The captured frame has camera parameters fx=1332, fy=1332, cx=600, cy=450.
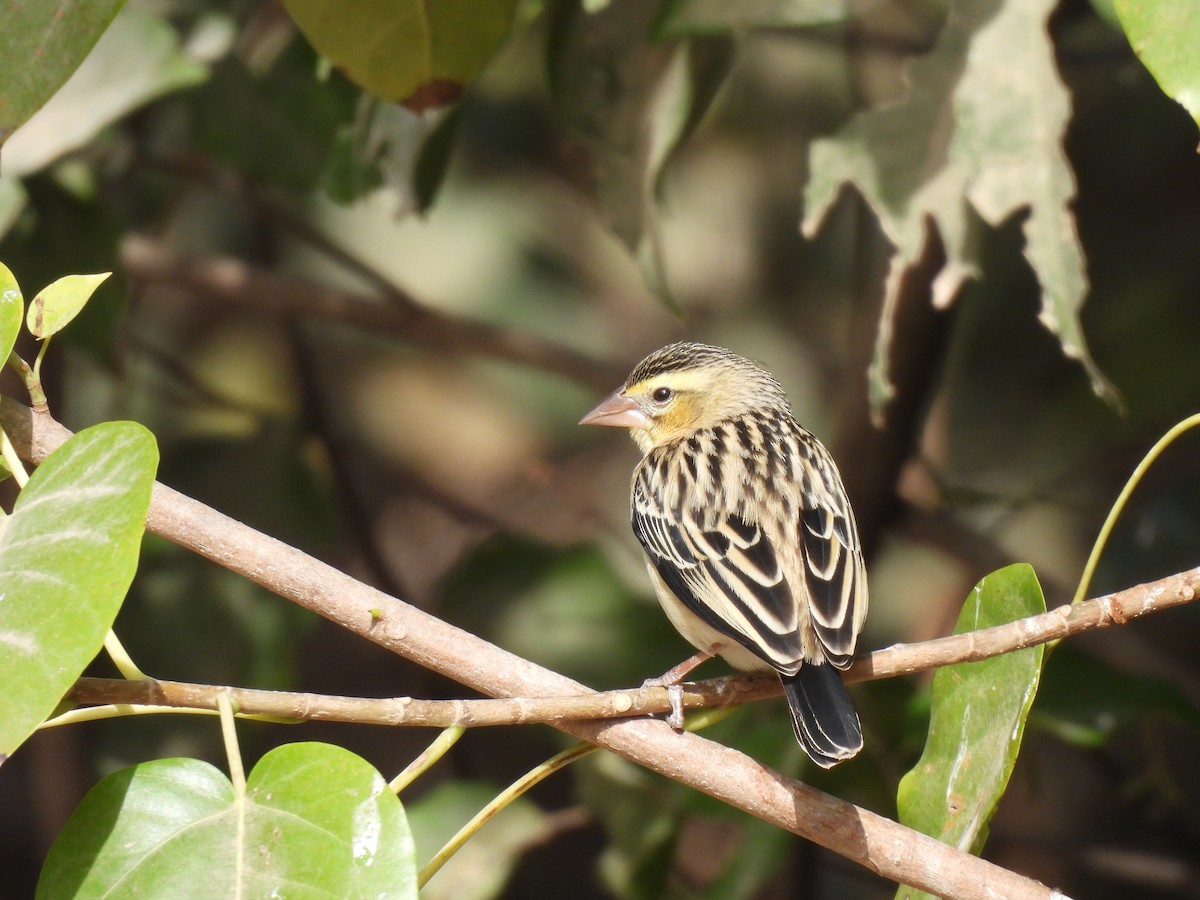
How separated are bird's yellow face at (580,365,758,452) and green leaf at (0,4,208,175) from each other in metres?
1.39

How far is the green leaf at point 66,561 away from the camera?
1550 millimetres

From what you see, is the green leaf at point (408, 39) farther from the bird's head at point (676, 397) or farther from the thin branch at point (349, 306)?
the thin branch at point (349, 306)

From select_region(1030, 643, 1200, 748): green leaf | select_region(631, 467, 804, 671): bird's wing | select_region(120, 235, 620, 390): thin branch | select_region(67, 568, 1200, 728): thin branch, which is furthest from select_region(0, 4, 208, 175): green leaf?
select_region(1030, 643, 1200, 748): green leaf

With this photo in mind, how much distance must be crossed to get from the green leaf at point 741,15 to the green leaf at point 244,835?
1.80 m

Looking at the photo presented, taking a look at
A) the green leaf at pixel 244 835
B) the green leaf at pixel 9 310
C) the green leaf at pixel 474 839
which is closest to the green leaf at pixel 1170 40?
the green leaf at pixel 244 835

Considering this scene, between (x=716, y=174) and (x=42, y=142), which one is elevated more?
(x=42, y=142)

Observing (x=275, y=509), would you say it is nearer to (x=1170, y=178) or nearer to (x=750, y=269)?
(x=750, y=269)

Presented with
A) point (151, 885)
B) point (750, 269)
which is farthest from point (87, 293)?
point (750, 269)

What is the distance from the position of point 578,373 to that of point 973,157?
215 cm

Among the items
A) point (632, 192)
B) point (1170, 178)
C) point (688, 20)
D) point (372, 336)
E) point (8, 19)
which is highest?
point (8, 19)

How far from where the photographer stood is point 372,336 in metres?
6.70

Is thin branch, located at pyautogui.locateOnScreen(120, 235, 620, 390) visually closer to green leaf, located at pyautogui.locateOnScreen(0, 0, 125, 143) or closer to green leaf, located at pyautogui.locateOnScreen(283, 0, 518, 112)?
green leaf, located at pyautogui.locateOnScreen(283, 0, 518, 112)

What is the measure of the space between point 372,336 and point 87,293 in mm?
4890

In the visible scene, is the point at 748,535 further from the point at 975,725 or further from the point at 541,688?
the point at 541,688
